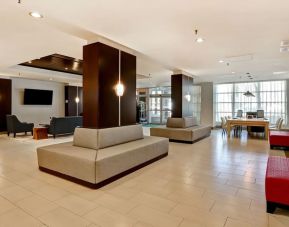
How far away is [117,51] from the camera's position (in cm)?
447

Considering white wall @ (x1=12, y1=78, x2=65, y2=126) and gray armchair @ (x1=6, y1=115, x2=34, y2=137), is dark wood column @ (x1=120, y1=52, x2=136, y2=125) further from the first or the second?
white wall @ (x1=12, y1=78, x2=65, y2=126)

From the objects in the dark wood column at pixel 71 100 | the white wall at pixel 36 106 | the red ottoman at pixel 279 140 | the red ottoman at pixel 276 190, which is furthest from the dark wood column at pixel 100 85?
the dark wood column at pixel 71 100

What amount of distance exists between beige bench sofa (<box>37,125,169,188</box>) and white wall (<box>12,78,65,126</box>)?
745cm

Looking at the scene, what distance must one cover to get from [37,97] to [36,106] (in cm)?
55

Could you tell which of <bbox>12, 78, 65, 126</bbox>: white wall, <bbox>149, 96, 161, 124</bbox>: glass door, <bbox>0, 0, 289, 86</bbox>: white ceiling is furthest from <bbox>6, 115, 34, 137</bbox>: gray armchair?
<bbox>149, 96, 161, 124</bbox>: glass door

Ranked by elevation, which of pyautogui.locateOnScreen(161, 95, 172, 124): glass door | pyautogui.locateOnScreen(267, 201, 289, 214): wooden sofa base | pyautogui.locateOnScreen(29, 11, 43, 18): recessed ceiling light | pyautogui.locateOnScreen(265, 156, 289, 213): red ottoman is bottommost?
pyautogui.locateOnScreen(267, 201, 289, 214): wooden sofa base

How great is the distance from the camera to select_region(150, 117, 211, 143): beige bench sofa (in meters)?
6.80

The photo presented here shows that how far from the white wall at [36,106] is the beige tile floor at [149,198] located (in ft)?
21.1

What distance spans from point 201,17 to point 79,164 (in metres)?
3.18

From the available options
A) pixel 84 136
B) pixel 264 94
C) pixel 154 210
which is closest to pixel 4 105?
pixel 84 136

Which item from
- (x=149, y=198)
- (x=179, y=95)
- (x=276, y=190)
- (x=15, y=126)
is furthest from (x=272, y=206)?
(x=15, y=126)

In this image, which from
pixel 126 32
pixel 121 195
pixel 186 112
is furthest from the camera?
pixel 186 112

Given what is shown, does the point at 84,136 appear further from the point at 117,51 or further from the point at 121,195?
the point at 117,51

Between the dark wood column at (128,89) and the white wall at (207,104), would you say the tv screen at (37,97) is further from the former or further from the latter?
the white wall at (207,104)
